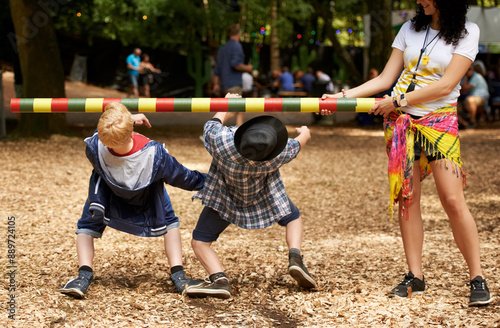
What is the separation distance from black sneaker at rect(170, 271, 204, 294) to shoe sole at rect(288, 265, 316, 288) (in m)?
0.54

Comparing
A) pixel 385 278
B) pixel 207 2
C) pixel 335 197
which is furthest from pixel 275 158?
pixel 207 2

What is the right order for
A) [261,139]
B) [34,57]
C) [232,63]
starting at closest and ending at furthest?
[261,139] < [232,63] < [34,57]

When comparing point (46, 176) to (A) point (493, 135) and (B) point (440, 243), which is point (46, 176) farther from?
(A) point (493, 135)

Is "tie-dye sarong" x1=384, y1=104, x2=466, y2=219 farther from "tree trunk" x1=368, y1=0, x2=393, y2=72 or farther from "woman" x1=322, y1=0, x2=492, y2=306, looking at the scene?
"tree trunk" x1=368, y1=0, x2=393, y2=72

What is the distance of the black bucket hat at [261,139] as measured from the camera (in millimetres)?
3285

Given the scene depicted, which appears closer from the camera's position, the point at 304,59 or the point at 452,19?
the point at 452,19

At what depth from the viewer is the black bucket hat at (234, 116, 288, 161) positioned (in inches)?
129

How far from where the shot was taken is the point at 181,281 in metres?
3.74

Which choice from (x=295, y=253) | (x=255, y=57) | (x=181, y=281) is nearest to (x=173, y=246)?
(x=181, y=281)

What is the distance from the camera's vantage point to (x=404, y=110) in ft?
A: 11.5

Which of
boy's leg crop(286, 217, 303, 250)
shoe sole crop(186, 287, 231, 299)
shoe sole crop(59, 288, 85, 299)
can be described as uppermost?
boy's leg crop(286, 217, 303, 250)

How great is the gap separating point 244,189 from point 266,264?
1059 millimetres

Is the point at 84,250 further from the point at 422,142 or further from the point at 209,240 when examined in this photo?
the point at 422,142

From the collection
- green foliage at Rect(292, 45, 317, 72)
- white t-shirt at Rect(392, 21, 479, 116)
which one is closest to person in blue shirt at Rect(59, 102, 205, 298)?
white t-shirt at Rect(392, 21, 479, 116)
